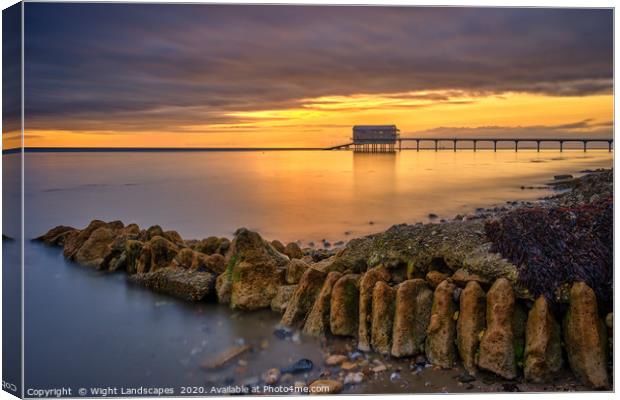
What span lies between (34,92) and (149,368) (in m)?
2.93

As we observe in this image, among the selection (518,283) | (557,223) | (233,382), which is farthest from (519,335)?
(233,382)

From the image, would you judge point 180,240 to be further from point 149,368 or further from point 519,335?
point 519,335

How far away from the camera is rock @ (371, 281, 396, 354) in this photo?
5.67 meters

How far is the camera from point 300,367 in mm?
5719

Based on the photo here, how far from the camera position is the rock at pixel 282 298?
649cm

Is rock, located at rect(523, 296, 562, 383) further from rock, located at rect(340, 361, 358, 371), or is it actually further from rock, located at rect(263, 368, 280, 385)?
rock, located at rect(263, 368, 280, 385)

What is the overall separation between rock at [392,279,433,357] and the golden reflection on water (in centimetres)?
225

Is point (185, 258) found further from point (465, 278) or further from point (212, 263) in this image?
point (465, 278)

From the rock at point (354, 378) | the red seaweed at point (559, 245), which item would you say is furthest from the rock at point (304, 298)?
the red seaweed at point (559, 245)

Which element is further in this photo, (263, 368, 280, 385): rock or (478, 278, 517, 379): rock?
(263, 368, 280, 385): rock

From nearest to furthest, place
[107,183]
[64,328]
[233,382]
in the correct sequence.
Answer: [233,382] → [64,328] → [107,183]

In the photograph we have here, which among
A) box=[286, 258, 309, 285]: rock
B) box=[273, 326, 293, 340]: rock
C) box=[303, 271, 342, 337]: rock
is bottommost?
box=[273, 326, 293, 340]: rock

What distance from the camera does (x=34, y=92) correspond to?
580cm

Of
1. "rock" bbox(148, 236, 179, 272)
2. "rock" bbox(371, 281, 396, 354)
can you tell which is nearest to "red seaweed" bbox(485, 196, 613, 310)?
"rock" bbox(371, 281, 396, 354)
